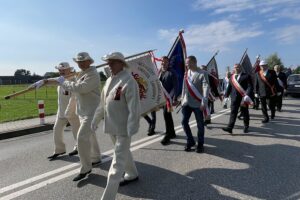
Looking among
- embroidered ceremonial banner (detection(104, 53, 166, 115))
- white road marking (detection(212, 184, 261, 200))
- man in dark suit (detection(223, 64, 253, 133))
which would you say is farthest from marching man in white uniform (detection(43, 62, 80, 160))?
man in dark suit (detection(223, 64, 253, 133))

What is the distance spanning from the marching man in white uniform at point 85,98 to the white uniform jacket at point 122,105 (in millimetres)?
870

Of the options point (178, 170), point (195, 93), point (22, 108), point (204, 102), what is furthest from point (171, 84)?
point (22, 108)

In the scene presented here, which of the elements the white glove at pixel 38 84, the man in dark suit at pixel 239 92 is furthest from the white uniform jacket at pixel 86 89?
the man in dark suit at pixel 239 92

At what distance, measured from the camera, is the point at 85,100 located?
5.79 m

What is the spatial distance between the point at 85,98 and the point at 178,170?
1967 millimetres

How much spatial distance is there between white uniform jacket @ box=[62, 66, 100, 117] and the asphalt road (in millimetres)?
1111

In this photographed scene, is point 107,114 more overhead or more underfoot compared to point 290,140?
more overhead

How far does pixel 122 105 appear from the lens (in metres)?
4.62

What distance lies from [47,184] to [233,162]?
127 inches

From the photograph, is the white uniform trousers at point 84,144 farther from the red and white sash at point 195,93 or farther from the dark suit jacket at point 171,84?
the dark suit jacket at point 171,84

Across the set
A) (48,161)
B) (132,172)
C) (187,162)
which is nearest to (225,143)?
(187,162)

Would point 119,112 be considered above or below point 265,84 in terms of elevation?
below

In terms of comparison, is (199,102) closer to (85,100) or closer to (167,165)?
(167,165)

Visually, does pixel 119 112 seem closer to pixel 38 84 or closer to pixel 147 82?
pixel 38 84
